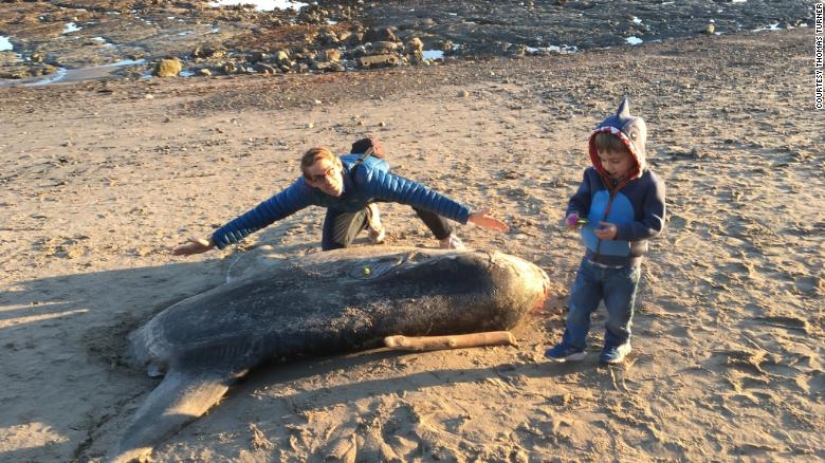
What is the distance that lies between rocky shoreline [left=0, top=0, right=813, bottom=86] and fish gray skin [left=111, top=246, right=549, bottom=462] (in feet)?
43.2

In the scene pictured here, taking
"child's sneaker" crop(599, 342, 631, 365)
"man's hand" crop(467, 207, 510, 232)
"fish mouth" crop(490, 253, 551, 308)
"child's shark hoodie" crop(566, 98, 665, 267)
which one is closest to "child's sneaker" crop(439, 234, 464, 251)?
"fish mouth" crop(490, 253, 551, 308)

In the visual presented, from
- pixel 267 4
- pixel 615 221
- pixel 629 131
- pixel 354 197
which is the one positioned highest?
pixel 629 131

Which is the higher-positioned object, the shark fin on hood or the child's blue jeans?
the shark fin on hood

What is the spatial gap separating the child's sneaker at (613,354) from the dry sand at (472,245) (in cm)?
10

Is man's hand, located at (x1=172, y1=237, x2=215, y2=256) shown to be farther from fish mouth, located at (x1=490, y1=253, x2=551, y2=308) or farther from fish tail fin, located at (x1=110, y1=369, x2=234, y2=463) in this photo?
fish mouth, located at (x1=490, y1=253, x2=551, y2=308)

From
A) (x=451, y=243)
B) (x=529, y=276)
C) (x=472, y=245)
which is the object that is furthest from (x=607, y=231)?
(x=472, y=245)

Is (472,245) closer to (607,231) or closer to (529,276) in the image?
(529,276)

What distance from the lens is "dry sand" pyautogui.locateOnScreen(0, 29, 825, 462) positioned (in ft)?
14.7

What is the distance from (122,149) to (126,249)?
477cm

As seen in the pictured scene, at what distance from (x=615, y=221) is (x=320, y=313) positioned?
2226 millimetres

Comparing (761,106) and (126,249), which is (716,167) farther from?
(126,249)

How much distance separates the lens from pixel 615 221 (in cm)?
440

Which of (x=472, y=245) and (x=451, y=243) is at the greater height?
(x=451, y=243)

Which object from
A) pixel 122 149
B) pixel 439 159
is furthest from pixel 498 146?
pixel 122 149
